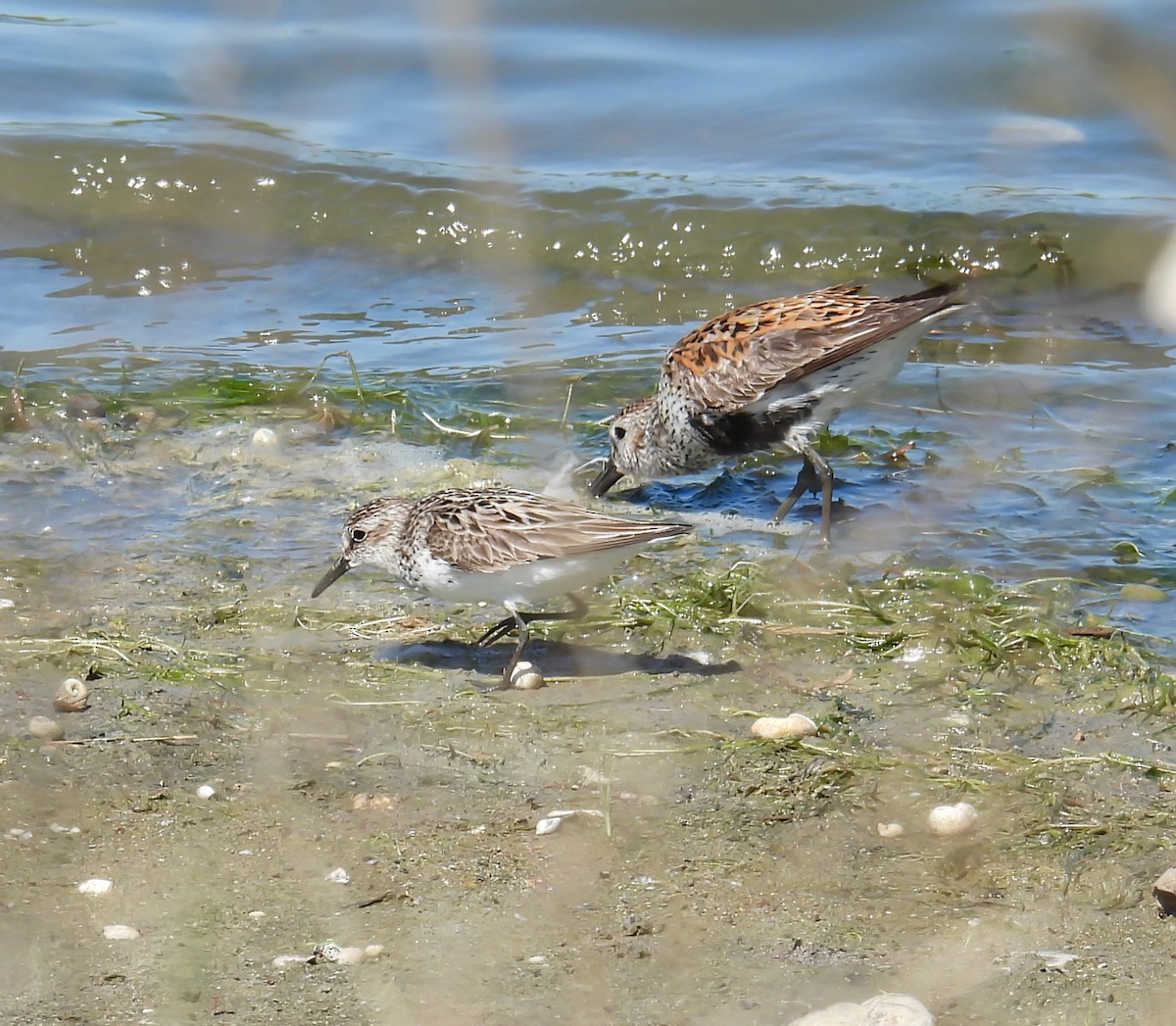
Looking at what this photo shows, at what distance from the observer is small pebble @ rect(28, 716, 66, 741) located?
5262 mm

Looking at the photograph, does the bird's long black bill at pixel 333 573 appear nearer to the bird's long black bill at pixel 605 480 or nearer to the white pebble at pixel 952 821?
the bird's long black bill at pixel 605 480

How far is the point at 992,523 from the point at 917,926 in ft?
11.4

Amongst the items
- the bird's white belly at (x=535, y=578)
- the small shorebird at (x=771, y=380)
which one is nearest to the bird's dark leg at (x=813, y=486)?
the small shorebird at (x=771, y=380)

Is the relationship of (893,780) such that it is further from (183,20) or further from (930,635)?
(183,20)

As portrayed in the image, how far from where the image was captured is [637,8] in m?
14.9

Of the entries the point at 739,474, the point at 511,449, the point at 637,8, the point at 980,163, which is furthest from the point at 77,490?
the point at 637,8

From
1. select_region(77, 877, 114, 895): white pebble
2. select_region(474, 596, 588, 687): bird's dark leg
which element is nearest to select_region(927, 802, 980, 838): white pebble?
select_region(474, 596, 588, 687): bird's dark leg

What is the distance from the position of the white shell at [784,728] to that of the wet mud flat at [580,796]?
66mm

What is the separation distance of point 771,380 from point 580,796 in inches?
135

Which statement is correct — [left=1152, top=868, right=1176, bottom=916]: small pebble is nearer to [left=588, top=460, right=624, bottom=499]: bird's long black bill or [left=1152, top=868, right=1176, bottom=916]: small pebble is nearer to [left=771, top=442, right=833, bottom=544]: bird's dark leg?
[left=771, top=442, right=833, bottom=544]: bird's dark leg

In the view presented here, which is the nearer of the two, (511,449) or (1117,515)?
(1117,515)

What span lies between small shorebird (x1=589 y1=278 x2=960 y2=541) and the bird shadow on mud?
1.65 m

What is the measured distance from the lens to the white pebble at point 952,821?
15.6 ft

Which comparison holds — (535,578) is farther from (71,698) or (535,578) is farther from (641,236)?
(641,236)
